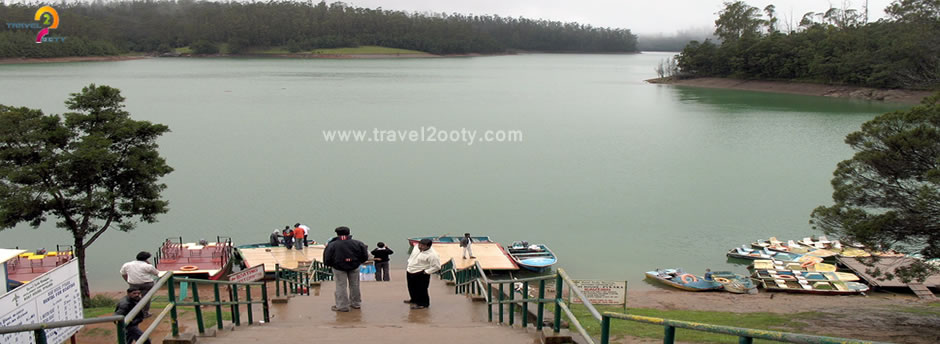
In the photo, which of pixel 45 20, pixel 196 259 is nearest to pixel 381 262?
pixel 196 259

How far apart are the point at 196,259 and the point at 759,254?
676 inches

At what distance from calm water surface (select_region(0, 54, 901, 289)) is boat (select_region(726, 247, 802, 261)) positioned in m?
0.57

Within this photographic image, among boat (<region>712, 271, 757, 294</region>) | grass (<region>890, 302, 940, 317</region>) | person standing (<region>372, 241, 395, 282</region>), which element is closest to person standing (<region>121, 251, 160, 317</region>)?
person standing (<region>372, 241, 395, 282</region>)

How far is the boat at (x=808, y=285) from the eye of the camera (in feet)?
63.2

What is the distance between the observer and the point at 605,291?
15.3 meters

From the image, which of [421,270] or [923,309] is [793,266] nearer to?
[923,309]

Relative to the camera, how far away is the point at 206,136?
1841 inches

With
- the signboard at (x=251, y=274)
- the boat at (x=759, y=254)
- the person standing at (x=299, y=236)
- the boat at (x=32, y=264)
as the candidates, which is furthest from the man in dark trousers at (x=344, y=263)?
the boat at (x=759, y=254)

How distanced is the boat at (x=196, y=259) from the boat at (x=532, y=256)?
842 centimetres

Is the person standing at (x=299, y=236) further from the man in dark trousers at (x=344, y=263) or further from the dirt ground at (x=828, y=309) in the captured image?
the man in dark trousers at (x=344, y=263)

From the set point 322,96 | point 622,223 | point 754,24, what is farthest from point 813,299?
point 754,24

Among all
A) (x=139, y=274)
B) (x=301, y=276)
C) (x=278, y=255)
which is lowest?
(x=278, y=255)

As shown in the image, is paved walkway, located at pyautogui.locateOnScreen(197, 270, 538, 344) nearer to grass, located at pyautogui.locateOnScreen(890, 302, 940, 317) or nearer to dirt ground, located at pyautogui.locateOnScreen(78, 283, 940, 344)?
dirt ground, located at pyautogui.locateOnScreen(78, 283, 940, 344)

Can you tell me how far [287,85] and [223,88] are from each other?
9.12 metres
